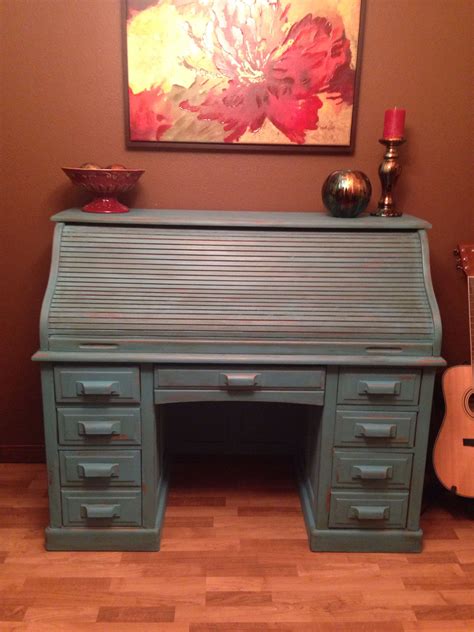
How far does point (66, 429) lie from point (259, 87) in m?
1.51

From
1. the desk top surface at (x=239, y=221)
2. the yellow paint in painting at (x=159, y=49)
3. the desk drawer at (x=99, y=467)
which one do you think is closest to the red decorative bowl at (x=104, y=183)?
the desk top surface at (x=239, y=221)

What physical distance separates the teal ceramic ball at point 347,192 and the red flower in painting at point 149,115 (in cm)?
72

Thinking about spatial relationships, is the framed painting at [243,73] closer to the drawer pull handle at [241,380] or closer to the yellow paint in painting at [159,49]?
the yellow paint in painting at [159,49]

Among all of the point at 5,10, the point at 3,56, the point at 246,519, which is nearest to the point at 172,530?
the point at 246,519

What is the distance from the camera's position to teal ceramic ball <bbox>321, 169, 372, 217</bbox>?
2018mm

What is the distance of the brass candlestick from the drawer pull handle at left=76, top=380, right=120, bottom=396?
122cm

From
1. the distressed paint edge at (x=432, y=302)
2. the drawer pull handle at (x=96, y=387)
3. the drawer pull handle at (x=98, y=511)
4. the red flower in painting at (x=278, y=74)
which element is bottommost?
the drawer pull handle at (x=98, y=511)

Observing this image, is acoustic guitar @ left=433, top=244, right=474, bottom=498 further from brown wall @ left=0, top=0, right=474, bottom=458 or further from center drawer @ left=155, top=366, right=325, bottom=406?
center drawer @ left=155, top=366, right=325, bottom=406

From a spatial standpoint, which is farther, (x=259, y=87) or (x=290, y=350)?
(x=259, y=87)

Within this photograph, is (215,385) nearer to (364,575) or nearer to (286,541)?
(286,541)

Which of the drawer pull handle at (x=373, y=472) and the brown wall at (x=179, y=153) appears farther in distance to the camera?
the brown wall at (x=179, y=153)

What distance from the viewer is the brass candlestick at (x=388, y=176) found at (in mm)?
2162

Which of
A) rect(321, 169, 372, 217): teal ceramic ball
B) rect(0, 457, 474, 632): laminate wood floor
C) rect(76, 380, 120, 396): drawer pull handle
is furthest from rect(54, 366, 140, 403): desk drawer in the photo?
rect(321, 169, 372, 217): teal ceramic ball

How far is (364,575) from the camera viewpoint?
76.1 inches
